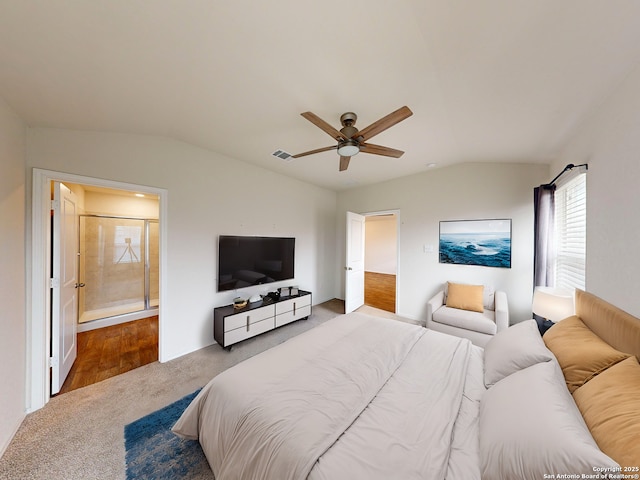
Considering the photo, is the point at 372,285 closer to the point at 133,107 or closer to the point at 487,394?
the point at 487,394

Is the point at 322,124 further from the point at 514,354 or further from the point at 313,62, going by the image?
the point at 514,354

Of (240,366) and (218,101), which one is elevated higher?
(218,101)

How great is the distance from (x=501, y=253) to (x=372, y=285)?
3994mm


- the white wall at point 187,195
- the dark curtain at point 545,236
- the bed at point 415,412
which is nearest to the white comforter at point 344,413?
the bed at point 415,412

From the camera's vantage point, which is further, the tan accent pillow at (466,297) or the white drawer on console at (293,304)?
the white drawer on console at (293,304)

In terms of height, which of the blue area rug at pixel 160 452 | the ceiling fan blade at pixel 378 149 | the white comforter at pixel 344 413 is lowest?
the blue area rug at pixel 160 452

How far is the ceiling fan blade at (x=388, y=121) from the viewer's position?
1.62m

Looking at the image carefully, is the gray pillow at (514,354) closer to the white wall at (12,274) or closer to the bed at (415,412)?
the bed at (415,412)

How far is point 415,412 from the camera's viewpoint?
115 centimetres

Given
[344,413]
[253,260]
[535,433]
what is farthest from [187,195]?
[535,433]

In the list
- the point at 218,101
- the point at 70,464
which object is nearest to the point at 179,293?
the point at 70,464

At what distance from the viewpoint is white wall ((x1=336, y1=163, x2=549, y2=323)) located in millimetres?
3172

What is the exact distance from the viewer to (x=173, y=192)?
8.90ft

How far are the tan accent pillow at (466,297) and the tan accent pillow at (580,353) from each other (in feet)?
5.48
